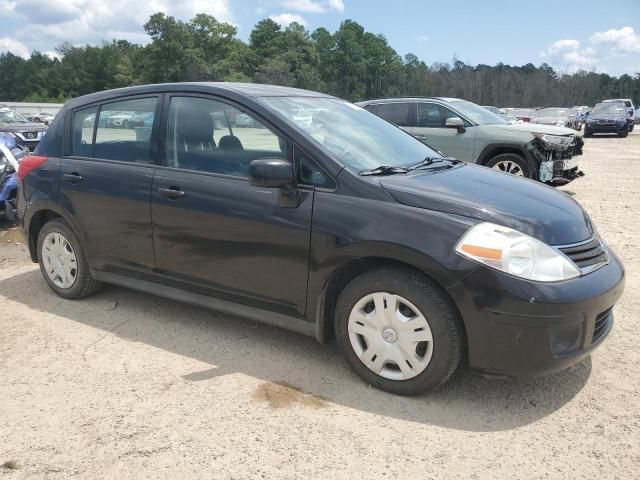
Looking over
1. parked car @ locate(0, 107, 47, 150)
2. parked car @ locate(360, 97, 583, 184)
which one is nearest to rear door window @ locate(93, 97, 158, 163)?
parked car @ locate(360, 97, 583, 184)

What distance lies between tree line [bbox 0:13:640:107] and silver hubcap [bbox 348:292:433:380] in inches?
3125

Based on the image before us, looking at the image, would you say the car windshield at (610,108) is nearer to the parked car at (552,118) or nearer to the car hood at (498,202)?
the parked car at (552,118)

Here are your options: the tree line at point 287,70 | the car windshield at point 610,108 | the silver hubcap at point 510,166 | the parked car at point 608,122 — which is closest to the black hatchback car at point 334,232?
the silver hubcap at point 510,166

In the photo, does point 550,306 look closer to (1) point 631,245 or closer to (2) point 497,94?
(1) point 631,245

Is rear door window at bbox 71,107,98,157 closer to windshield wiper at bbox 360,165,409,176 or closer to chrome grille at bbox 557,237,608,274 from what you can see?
windshield wiper at bbox 360,165,409,176

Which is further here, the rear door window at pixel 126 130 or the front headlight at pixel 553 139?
the front headlight at pixel 553 139

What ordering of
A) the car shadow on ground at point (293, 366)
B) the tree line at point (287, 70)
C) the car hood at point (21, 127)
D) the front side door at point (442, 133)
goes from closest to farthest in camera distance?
1. the car shadow on ground at point (293, 366)
2. the front side door at point (442, 133)
3. the car hood at point (21, 127)
4. the tree line at point (287, 70)

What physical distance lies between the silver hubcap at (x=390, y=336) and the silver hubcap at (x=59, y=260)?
2.69m

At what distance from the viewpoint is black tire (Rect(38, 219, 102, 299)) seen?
14.5 ft

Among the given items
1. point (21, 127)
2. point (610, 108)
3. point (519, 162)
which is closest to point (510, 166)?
point (519, 162)

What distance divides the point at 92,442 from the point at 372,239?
1.77m

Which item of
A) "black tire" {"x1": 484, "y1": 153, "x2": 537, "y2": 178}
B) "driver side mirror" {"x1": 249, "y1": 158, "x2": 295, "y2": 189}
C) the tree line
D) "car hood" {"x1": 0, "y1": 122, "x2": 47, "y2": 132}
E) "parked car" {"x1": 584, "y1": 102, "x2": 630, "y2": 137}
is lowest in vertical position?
"black tire" {"x1": 484, "y1": 153, "x2": 537, "y2": 178}

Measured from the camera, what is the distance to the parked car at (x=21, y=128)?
13836 mm

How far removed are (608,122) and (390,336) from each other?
28.7 metres
